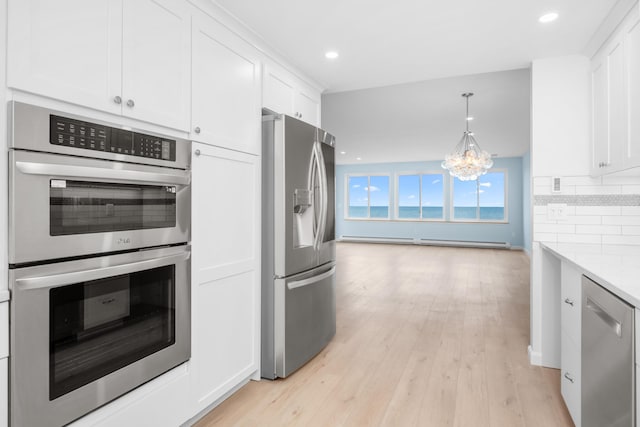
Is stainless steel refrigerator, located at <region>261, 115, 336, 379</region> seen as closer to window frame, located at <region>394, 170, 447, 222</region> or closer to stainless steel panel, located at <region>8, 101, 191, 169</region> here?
stainless steel panel, located at <region>8, 101, 191, 169</region>

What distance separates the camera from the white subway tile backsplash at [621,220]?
8.66 ft

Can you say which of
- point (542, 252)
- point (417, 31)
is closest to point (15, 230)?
point (417, 31)

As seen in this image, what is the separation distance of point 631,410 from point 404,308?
10.4 feet

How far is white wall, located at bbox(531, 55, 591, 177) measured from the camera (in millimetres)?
2799

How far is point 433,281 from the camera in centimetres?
592

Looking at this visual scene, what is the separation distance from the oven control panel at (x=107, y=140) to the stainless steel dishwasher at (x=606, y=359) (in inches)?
78.7

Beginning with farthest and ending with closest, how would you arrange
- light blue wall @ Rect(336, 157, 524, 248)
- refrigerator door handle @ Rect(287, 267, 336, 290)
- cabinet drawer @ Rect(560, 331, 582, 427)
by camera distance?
light blue wall @ Rect(336, 157, 524, 248), refrigerator door handle @ Rect(287, 267, 336, 290), cabinet drawer @ Rect(560, 331, 582, 427)

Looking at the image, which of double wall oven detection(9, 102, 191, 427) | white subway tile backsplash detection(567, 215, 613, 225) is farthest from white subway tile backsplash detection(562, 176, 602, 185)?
double wall oven detection(9, 102, 191, 427)

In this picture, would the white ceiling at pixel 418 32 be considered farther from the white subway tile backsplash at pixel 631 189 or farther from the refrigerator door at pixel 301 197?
the white subway tile backsplash at pixel 631 189

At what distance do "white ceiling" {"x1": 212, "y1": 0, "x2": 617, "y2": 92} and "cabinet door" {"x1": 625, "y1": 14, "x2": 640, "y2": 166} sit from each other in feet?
0.74

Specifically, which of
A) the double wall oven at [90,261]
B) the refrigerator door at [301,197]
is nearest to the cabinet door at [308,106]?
the refrigerator door at [301,197]

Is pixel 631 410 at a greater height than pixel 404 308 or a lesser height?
greater

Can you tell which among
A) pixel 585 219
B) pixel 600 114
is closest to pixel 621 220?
pixel 585 219

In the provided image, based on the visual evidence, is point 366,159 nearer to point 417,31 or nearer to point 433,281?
point 433,281
